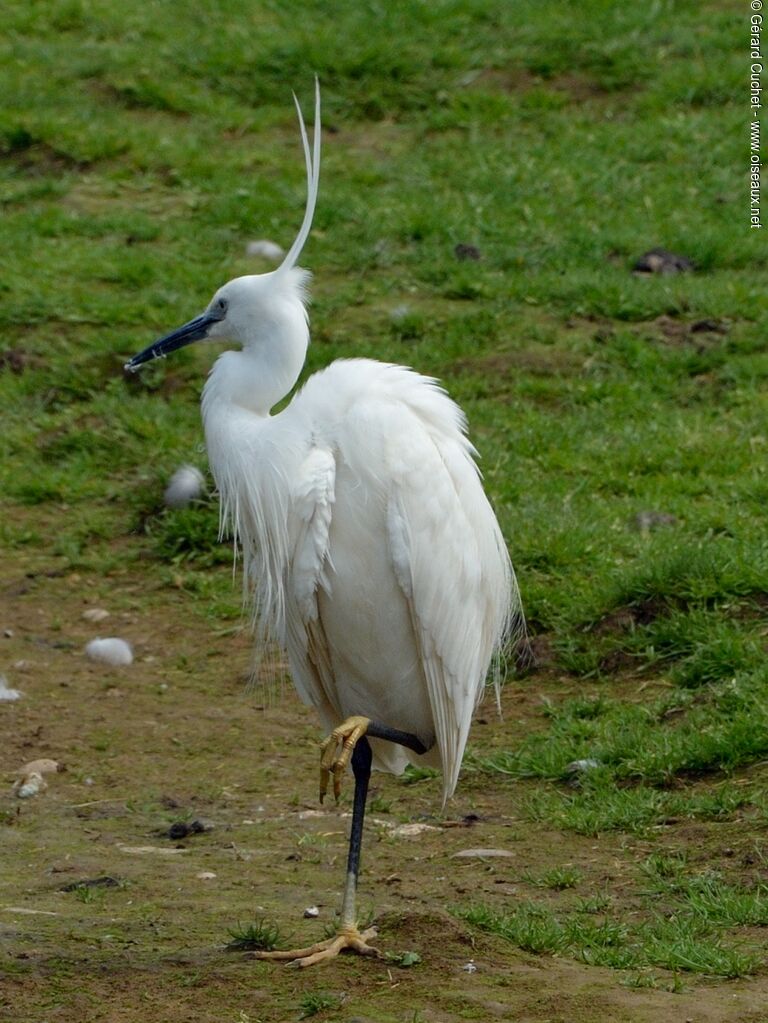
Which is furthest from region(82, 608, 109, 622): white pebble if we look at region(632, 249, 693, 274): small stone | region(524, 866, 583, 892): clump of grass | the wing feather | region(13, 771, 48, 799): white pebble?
region(632, 249, 693, 274): small stone

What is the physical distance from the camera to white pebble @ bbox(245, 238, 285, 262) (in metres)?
8.71

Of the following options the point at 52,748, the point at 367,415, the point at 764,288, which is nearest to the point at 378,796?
the point at 52,748

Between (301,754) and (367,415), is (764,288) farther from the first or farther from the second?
(367,415)

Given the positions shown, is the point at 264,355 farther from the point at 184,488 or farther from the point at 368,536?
the point at 184,488

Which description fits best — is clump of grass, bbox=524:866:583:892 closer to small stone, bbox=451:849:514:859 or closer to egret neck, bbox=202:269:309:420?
small stone, bbox=451:849:514:859

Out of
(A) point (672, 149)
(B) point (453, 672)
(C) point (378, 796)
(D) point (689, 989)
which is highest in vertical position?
(A) point (672, 149)

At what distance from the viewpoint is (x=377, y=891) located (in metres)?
4.36

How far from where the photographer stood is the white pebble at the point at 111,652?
601 centimetres

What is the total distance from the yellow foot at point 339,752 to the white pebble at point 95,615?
2.68 m

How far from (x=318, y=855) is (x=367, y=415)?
142 cm

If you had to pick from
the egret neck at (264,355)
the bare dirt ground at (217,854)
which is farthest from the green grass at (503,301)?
the egret neck at (264,355)

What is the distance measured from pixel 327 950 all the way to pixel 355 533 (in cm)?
101

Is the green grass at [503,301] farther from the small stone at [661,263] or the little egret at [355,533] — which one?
the little egret at [355,533]

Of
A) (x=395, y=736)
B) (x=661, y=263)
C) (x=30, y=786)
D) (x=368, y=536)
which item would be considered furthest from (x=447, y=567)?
(x=661, y=263)
